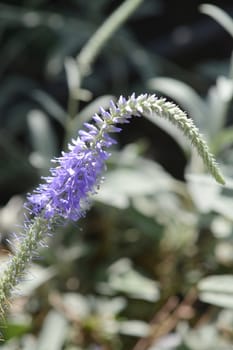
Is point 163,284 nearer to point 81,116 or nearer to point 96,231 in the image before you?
point 96,231

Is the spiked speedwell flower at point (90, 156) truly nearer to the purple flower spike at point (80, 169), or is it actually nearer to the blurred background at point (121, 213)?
the purple flower spike at point (80, 169)

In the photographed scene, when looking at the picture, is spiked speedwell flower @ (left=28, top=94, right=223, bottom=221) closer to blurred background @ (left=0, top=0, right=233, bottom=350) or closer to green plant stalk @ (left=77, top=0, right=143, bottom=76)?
blurred background @ (left=0, top=0, right=233, bottom=350)

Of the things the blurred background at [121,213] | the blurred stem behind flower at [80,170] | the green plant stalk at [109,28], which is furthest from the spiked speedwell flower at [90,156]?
the green plant stalk at [109,28]

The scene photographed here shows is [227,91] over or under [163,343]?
over

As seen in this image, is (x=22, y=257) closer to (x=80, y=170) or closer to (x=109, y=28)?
(x=80, y=170)

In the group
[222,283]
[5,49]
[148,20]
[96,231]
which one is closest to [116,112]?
[222,283]

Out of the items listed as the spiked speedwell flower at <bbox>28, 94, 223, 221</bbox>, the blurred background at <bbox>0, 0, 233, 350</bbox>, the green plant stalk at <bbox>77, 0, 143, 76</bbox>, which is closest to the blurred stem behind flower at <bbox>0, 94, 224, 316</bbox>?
the spiked speedwell flower at <bbox>28, 94, 223, 221</bbox>
